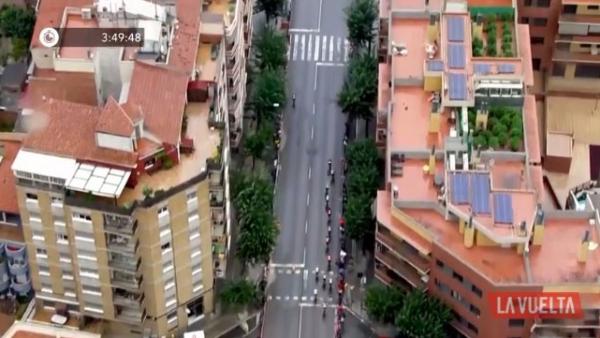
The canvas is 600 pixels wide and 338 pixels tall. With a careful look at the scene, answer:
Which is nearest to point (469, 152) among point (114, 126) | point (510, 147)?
point (510, 147)

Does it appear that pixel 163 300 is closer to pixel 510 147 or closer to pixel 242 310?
pixel 242 310

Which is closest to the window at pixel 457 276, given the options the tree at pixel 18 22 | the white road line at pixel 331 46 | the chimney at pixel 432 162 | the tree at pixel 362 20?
the chimney at pixel 432 162

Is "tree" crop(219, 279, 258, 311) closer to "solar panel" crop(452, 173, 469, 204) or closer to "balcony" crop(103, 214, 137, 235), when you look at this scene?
"balcony" crop(103, 214, 137, 235)

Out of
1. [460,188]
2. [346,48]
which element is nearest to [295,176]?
[346,48]

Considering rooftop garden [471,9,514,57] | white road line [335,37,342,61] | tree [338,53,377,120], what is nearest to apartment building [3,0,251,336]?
tree [338,53,377,120]

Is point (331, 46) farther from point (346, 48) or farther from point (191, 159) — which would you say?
point (191, 159)
